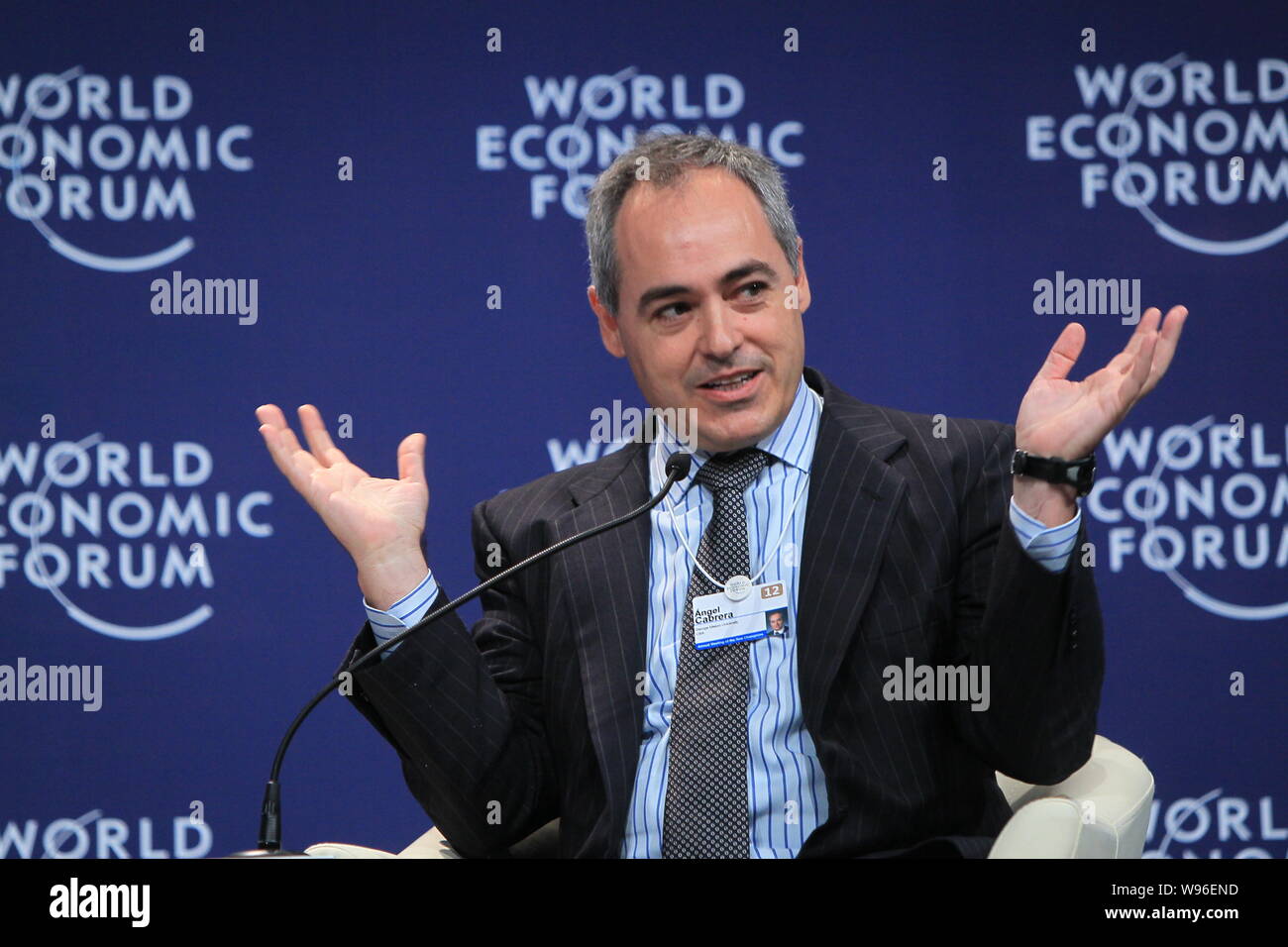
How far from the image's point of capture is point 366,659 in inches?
77.8

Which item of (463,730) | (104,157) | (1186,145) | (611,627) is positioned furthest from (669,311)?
(104,157)

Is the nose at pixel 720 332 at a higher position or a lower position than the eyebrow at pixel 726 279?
lower

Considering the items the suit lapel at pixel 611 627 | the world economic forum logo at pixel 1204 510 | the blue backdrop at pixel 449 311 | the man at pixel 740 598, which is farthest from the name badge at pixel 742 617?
the world economic forum logo at pixel 1204 510

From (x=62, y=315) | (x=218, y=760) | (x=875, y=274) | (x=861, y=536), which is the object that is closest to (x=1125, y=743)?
(x=875, y=274)

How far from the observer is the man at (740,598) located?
197 cm

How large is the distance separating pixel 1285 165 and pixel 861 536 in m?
1.89

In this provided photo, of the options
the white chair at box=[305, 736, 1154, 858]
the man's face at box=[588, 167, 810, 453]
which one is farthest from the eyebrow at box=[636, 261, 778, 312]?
the white chair at box=[305, 736, 1154, 858]

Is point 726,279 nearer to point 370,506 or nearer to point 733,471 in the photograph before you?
point 733,471

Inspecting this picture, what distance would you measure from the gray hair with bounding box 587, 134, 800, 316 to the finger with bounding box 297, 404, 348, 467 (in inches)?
22.4

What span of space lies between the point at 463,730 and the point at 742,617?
0.47 metres

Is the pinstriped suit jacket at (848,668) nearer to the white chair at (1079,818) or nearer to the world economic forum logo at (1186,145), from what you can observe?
the white chair at (1079,818)

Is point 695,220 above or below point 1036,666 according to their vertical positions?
above
